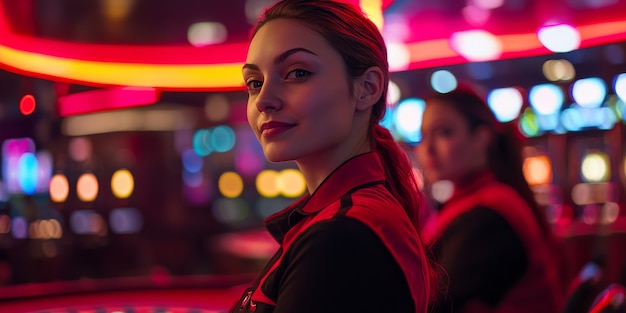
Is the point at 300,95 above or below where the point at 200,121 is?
below

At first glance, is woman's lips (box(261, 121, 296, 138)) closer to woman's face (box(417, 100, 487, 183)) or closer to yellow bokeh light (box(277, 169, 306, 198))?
woman's face (box(417, 100, 487, 183))

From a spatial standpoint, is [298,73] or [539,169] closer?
[298,73]

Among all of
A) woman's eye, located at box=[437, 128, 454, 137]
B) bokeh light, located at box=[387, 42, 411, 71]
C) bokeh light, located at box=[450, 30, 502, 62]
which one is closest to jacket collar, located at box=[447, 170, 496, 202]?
woman's eye, located at box=[437, 128, 454, 137]

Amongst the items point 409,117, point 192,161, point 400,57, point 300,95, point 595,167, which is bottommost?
point 595,167

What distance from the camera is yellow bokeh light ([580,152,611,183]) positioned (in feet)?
29.7

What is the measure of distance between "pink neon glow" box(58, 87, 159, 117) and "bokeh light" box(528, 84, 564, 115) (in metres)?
4.46

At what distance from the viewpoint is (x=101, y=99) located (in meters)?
10.1

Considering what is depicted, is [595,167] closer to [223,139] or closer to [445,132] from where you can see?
[223,139]

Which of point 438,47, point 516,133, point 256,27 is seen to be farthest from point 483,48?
point 256,27

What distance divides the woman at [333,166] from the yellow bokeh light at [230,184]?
35.4ft

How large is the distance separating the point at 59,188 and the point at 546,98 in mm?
7057

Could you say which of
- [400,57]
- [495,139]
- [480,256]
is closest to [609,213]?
[400,57]

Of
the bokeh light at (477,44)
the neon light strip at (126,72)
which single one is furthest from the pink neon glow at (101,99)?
the neon light strip at (126,72)

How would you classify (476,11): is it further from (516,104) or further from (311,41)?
(311,41)
